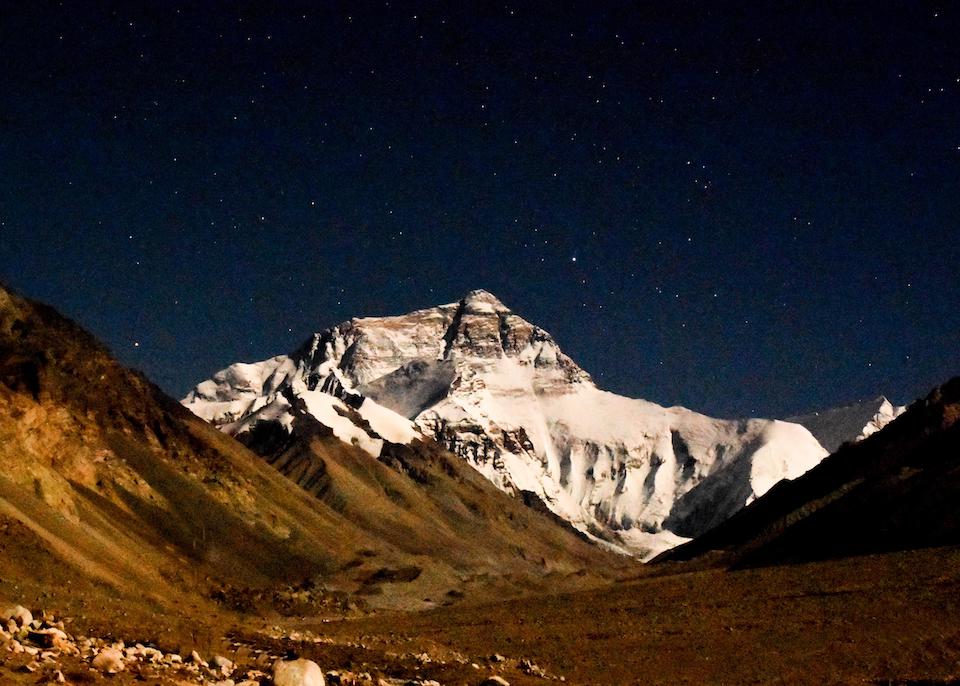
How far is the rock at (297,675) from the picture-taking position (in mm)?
22141

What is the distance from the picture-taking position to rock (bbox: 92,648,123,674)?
2016 centimetres

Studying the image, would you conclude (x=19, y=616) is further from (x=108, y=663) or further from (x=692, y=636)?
(x=692, y=636)

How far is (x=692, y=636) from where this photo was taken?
62500mm

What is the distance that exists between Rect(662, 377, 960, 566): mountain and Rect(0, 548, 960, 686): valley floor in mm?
19187

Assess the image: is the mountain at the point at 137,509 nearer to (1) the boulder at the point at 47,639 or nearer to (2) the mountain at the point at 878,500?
(1) the boulder at the point at 47,639

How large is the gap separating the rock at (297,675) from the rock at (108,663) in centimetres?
346

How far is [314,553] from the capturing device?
541 ft

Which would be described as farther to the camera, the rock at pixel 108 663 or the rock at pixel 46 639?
the rock at pixel 46 639

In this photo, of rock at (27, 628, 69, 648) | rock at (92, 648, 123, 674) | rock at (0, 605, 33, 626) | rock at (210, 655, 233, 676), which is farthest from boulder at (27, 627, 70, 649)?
rock at (210, 655, 233, 676)

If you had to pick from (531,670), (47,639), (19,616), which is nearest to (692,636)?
(531,670)

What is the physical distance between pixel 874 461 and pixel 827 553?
2465 inches

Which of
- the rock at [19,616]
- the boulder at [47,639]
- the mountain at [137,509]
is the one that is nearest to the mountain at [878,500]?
the mountain at [137,509]

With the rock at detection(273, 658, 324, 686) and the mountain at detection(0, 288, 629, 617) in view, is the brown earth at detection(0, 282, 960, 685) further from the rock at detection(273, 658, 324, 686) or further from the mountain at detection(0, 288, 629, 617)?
the rock at detection(273, 658, 324, 686)

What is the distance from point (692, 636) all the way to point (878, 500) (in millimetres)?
71403
